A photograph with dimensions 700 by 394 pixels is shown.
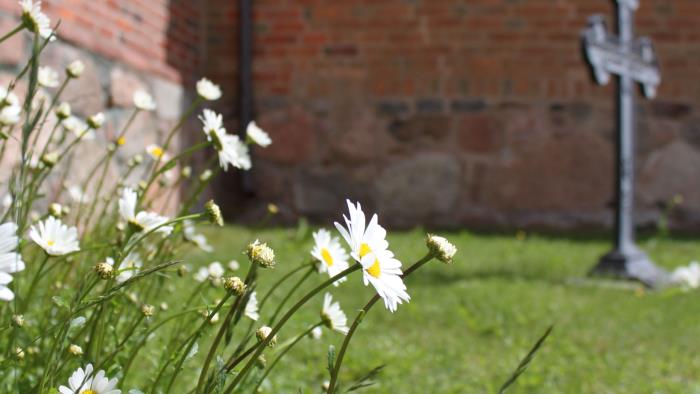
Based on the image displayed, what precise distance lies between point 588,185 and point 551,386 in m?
3.98

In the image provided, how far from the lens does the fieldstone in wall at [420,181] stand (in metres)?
6.55

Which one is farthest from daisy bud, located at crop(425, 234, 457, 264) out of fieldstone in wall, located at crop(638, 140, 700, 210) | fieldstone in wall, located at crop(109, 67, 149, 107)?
fieldstone in wall, located at crop(638, 140, 700, 210)

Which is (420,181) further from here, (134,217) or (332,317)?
(134,217)

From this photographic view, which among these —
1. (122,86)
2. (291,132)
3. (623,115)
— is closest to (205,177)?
(122,86)

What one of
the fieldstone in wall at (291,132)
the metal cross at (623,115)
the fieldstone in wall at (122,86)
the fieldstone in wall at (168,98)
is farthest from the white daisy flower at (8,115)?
the fieldstone in wall at (291,132)

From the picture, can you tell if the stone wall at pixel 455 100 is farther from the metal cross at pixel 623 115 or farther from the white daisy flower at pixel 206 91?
the white daisy flower at pixel 206 91

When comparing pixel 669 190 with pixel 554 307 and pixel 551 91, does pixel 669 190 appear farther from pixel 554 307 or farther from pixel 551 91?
pixel 554 307

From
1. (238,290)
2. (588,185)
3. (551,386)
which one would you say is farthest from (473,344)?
(588,185)

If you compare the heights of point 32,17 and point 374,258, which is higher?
point 32,17

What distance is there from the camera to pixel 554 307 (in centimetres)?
399

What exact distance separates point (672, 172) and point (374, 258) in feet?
20.0

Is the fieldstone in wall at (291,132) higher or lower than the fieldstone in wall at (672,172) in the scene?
higher

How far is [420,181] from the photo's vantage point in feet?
21.5

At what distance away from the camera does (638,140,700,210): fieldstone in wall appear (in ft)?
21.7
